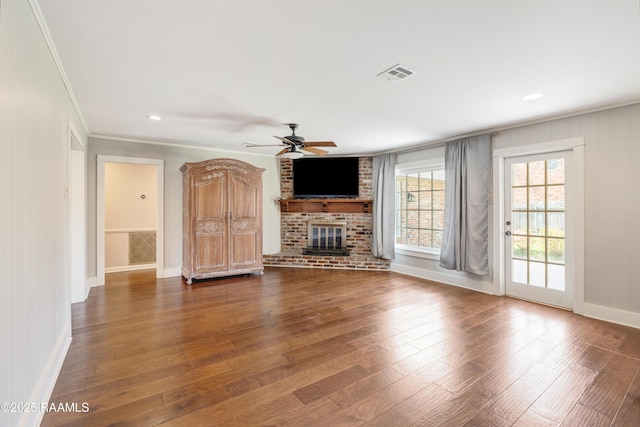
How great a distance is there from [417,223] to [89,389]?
486 centimetres

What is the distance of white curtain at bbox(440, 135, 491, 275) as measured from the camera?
13.8 feet

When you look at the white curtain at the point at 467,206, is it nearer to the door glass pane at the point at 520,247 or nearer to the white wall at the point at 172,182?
the door glass pane at the point at 520,247

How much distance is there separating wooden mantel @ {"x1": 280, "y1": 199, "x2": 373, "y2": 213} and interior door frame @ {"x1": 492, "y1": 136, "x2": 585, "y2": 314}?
2307 millimetres

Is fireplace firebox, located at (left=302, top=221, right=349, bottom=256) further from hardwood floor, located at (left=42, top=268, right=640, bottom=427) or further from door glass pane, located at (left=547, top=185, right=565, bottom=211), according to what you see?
door glass pane, located at (left=547, top=185, right=565, bottom=211)

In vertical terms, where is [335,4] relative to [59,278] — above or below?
above

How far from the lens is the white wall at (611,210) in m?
3.03

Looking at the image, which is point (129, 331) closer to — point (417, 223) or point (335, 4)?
point (335, 4)

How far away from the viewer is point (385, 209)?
5574 millimetres

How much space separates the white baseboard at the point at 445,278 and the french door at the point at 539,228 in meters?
0.28

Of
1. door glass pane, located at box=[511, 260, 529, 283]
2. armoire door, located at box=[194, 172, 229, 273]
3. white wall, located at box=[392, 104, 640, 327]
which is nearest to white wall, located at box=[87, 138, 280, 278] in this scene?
armoire door, located at box=[194, 172, 229, 273]

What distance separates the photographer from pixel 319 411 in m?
1.74

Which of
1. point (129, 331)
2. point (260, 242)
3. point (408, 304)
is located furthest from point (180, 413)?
point (260, 242)

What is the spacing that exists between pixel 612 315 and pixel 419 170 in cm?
315

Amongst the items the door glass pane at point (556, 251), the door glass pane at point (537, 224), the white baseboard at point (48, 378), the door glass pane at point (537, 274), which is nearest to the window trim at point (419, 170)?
the door glass pane at point (537, 274)
